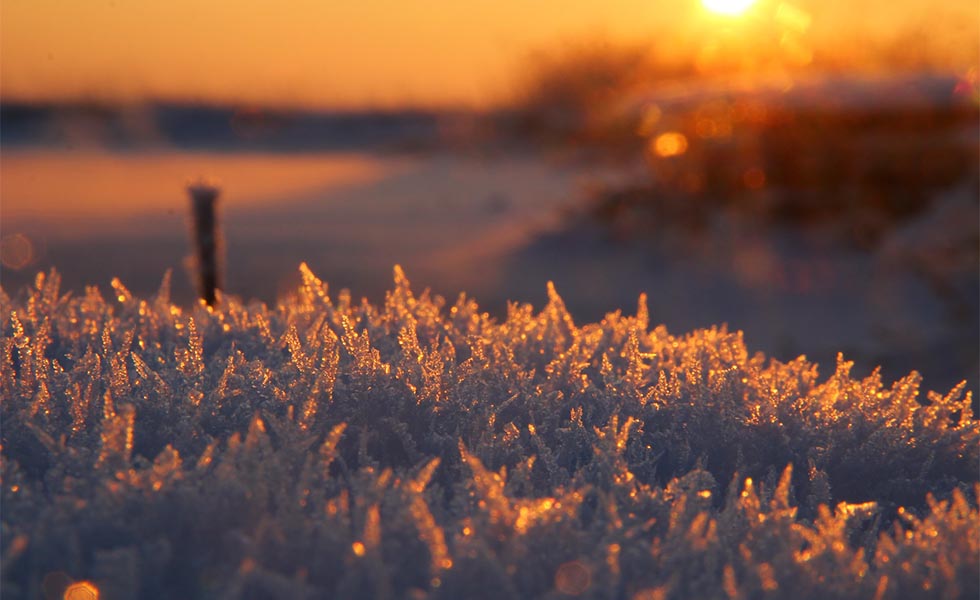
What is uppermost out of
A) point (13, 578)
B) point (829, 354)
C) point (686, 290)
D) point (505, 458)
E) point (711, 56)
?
point (711, 56)

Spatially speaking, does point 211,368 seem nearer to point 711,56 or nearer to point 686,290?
point 686,290

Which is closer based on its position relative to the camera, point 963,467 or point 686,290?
point 963,467

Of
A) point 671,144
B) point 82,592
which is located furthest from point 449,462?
point 671,144

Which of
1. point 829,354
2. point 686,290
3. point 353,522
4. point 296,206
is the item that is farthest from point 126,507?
point 296,206

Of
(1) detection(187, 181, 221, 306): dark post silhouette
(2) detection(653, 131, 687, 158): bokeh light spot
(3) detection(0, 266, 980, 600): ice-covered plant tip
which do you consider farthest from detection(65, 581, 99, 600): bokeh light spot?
(2) detection(653, 131, 687, 158): bokeh light spot

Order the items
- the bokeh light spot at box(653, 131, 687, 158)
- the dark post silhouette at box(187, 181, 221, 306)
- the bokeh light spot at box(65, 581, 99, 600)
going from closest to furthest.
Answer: the bokeh light spot at box(65, 581, 99, 600), the dark post silhouette at box(187, 181, 221, 306), the bokeh light spot at box(653, 131, 687, 158)

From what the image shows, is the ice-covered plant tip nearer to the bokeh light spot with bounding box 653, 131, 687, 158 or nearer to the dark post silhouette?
the dark post silhouette

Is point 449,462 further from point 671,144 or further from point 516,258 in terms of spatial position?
point 671,144
